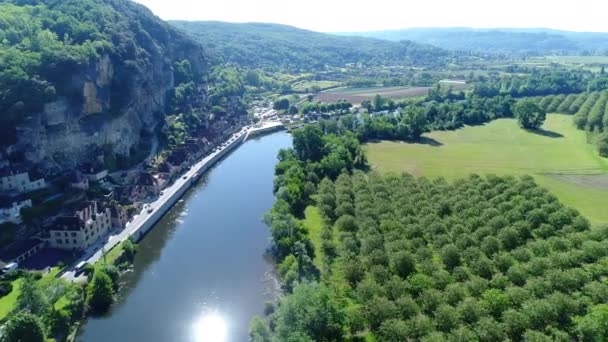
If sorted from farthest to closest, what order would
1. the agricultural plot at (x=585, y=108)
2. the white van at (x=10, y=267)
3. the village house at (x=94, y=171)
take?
the agricultural plot at (x=585, y=108) → the village house at (x=94, y=171) → the white van at (x=10, y=267)

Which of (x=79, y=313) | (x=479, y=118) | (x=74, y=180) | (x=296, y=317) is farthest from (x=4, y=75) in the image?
(x=479, y=118)

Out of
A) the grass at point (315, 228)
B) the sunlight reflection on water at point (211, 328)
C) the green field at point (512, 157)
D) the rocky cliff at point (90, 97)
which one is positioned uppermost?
the rocky cliff at point (90, 97)

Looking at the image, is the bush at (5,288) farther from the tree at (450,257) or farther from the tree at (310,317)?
the tree at (450,257)

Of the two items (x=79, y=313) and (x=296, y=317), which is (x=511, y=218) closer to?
(x=296, y=317)

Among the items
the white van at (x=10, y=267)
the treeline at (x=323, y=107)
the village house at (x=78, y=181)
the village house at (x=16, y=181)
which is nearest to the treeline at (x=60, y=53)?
→ the village house at (x=16, y=181)

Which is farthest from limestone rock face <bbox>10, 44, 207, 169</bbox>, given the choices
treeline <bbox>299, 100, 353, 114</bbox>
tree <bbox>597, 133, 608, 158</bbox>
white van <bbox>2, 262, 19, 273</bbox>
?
tree <bbox>597, 133, 608, 158</bbox>

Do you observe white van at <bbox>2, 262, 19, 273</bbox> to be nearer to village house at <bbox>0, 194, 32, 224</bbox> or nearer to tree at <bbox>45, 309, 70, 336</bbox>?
village house at <bbox>0, 194, 32, 224</bbox>
